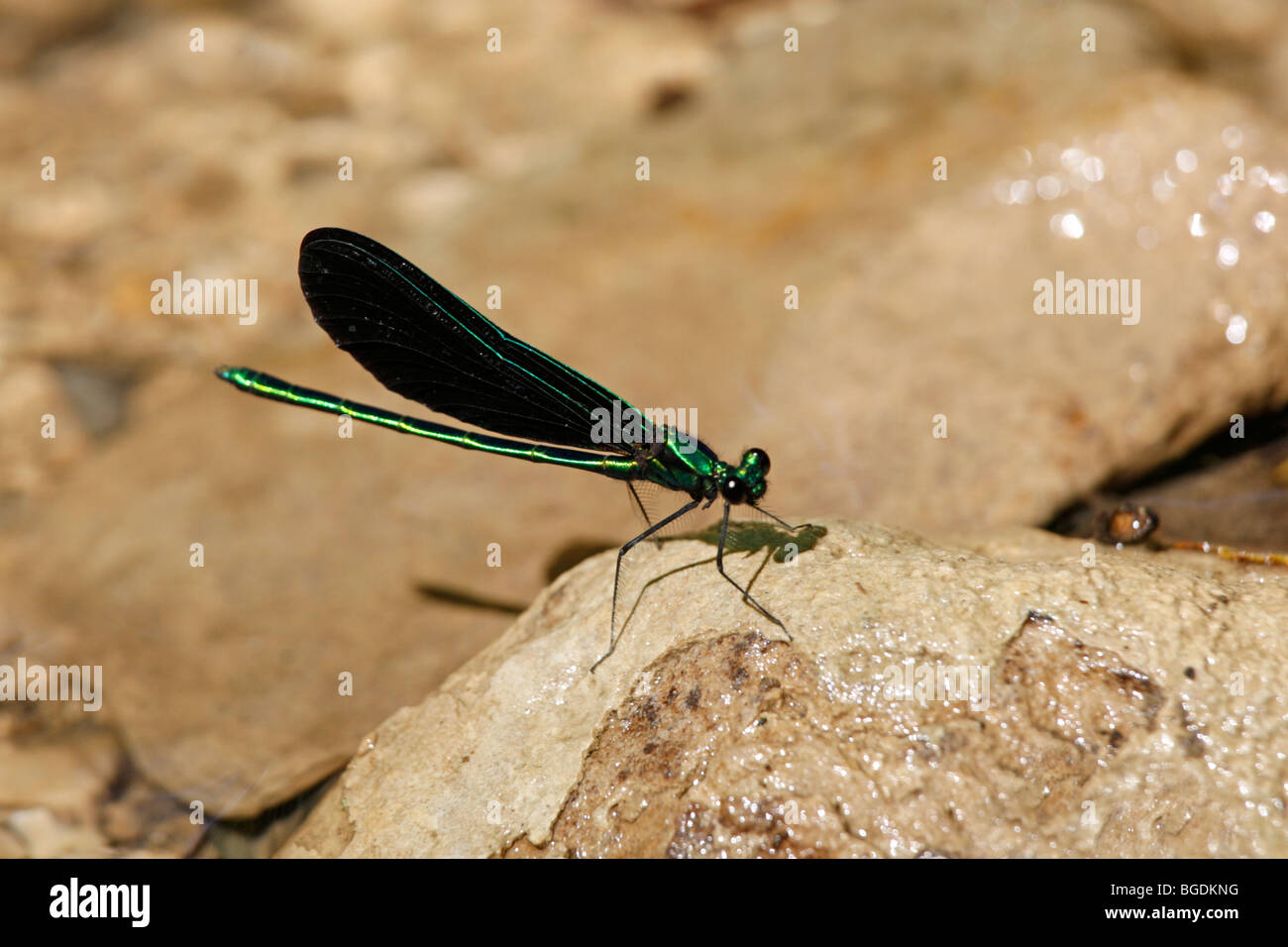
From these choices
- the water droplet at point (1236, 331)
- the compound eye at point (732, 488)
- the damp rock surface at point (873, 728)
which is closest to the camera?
the damp rock surface at point (873, 728)

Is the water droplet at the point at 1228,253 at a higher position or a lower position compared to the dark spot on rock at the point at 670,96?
lower

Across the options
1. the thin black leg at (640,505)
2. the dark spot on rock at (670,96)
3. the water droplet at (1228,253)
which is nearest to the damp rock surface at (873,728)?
the thin black leg at (640,505)

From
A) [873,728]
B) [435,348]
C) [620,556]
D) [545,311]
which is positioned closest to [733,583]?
[620,556]

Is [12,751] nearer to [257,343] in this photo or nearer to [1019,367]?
[257,343]

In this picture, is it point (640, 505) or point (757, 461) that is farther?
point (640, 505)

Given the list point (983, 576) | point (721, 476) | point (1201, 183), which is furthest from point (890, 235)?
point (983, 576)

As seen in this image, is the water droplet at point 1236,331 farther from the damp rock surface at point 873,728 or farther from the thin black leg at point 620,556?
the thin black leg at point 620,556

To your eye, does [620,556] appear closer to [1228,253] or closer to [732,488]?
[732,488]
